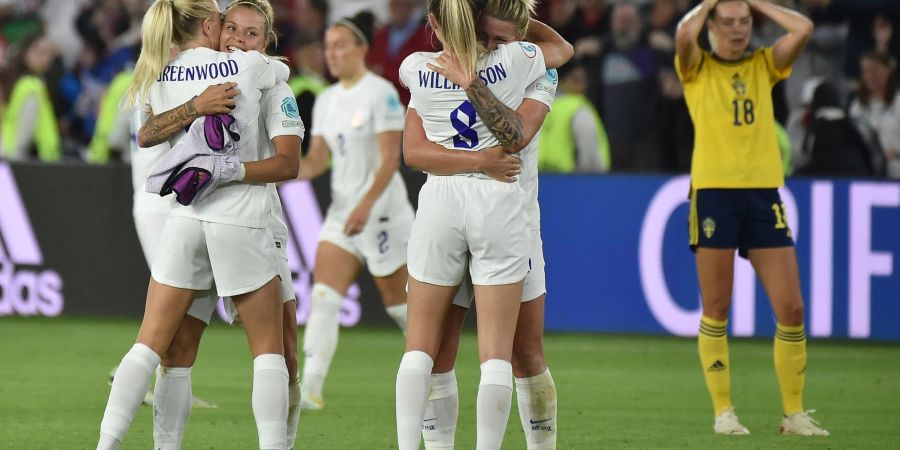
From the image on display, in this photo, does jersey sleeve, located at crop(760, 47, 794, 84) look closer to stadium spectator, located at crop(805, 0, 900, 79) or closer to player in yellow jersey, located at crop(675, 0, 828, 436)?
player in yellow jersey, located at crop(675, 0, 828, 436)

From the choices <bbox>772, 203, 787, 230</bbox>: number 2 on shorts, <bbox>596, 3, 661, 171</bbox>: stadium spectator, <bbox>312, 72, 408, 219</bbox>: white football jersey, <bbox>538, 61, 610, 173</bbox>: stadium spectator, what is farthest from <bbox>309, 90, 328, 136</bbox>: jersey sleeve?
<bbox>596, 3, 661, 171</bbox>: stadium spectator

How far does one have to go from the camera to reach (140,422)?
7711 mm

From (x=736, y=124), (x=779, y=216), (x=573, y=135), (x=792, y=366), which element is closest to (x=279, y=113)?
(x=736, y=124)

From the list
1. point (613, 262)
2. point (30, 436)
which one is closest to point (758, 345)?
point (613, 262)

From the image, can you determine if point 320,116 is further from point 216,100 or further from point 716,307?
point 216,100

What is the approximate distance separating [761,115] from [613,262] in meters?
3.97

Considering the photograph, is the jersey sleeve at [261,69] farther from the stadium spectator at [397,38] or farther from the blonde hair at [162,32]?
the stadium spectator at [397,38]

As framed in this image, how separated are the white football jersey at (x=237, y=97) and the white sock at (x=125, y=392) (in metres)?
0.57

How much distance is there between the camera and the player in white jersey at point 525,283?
5.36 m

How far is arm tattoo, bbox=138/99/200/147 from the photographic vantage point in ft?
17.7

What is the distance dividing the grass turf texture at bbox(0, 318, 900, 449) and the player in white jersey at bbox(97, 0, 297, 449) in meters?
1.63

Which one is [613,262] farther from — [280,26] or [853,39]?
[280,26]

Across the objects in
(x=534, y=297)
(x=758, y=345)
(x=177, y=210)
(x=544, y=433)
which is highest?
(x=177, y=210)

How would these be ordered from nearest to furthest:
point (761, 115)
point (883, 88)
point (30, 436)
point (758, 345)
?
1. point (30, 436)
2. point (761, 115)
3. point (758, 345)
4. point (883, 88)
